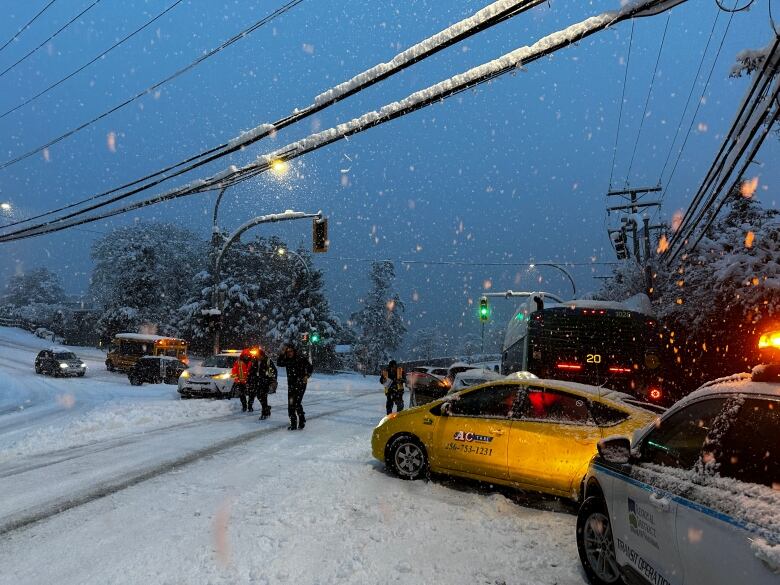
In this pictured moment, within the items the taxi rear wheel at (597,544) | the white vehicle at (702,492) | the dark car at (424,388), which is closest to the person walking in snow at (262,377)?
the dark car at (424,388)

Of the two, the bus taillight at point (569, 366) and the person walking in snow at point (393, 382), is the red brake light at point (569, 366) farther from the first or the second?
the person walking in snow at point (393, 382)

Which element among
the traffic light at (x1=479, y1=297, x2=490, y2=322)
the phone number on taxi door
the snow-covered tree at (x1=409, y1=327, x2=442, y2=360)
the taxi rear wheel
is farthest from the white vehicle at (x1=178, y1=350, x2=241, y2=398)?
the snow-covered tree at (x1=409, y1=327, x2=442, y2=360)

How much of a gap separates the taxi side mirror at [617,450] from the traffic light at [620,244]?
31.8 metres

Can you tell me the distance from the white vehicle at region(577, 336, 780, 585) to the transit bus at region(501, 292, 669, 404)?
9.70 meters

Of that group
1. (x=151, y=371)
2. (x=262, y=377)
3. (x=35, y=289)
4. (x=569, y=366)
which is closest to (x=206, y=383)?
(x=262, y=377)

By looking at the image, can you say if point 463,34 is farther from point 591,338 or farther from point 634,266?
point 634,266

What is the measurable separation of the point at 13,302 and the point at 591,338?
99.0m

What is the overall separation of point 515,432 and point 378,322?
6414 centimetres

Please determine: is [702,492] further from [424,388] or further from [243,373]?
[424,388]

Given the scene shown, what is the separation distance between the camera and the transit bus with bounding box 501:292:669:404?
509 inches

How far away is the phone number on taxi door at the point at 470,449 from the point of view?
664 cm

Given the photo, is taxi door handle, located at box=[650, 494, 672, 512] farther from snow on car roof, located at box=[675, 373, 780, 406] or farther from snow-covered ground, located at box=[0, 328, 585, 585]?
snow-covered ground, located at box=[0, 328, 585, 585]

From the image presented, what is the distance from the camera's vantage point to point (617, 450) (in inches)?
145

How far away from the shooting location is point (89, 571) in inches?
156
